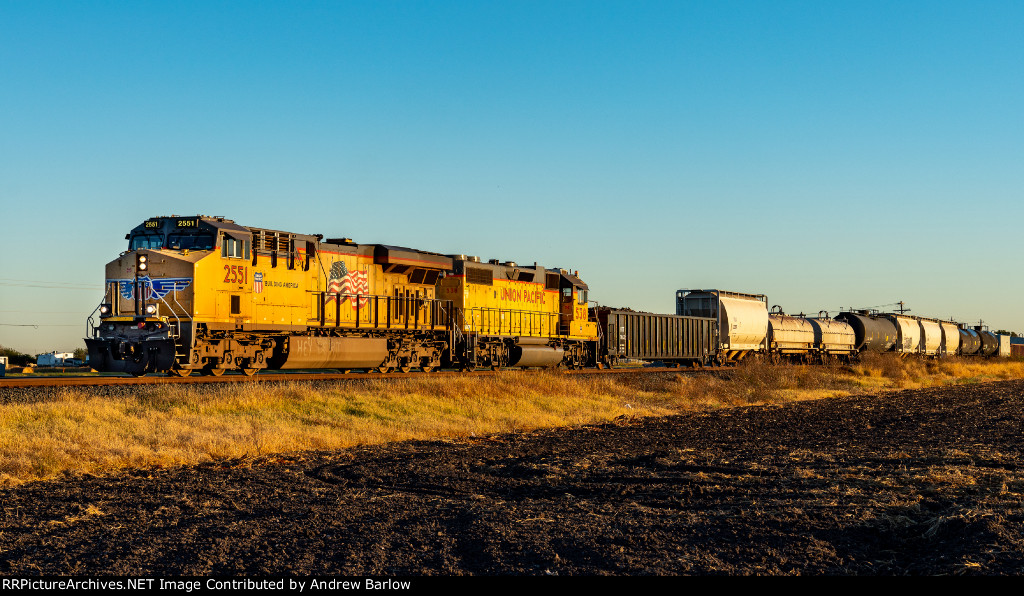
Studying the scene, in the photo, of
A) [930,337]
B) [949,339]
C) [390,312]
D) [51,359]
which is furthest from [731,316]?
[51,359]

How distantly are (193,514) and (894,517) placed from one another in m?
6.19

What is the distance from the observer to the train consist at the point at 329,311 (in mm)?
20391

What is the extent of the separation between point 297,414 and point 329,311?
882cm

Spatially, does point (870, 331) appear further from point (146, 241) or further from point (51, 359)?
point (51, 359)

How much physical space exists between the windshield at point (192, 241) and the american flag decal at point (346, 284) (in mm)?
3849

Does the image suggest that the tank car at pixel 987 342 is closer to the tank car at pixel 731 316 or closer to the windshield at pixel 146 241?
the tank car at pixel 731 316

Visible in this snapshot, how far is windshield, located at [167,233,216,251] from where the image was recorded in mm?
20875

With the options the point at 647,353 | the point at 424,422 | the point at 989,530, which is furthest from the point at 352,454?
the point at 647,353

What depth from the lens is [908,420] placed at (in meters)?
18.3

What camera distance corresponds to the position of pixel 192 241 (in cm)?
2095

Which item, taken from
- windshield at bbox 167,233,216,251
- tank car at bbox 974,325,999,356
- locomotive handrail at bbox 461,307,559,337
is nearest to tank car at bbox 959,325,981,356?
tank car at bbox 974,325,999,356

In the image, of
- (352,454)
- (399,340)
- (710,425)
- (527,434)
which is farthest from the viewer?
(399,340)

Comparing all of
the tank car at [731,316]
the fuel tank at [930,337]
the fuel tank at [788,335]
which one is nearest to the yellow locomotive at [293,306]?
the tank car at [731,316]

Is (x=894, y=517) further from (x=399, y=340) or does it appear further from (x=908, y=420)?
(x=399, y=340)
